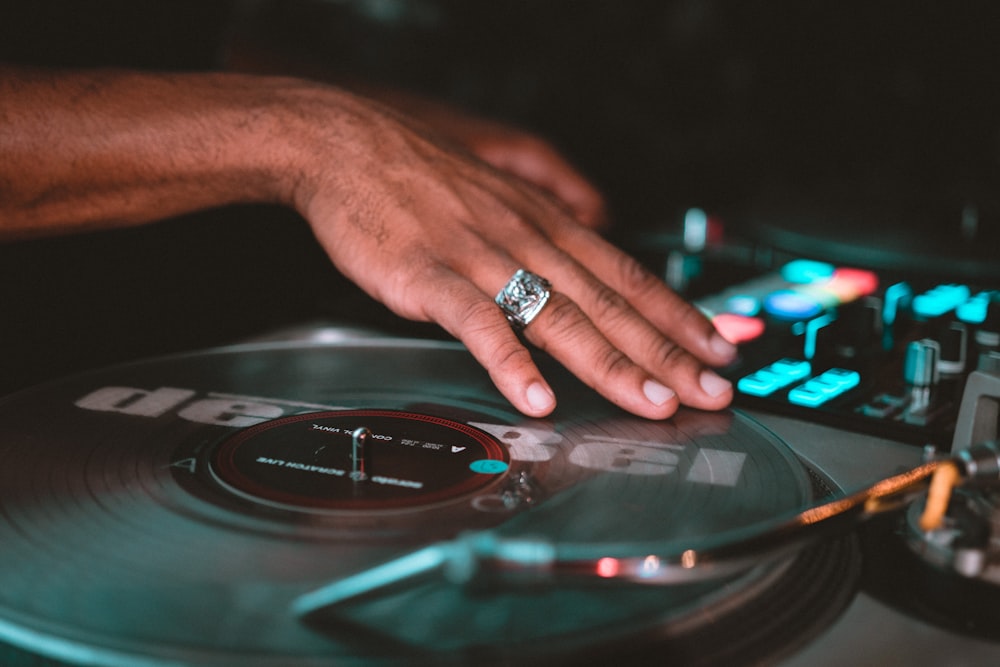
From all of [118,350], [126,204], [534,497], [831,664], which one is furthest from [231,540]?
[118,350]

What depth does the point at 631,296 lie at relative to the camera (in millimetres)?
1063

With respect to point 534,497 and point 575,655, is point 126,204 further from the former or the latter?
point 575,655

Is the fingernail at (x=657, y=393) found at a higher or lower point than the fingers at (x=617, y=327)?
lower

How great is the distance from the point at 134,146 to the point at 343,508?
0.57 meters

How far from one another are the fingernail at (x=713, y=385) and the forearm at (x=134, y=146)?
0.50m

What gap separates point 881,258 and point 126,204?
99 centimetres

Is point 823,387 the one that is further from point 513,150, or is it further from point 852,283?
point 513,150

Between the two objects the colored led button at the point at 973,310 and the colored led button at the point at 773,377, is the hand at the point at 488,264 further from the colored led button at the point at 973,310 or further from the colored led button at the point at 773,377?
the colored led button at the point at 973,310

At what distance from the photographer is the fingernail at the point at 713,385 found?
2.75 ft

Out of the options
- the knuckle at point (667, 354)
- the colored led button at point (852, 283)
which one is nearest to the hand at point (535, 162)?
the colored led button at point (852, 283)

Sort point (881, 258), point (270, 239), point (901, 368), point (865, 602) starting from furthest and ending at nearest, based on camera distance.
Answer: point (270, 239) → point (881, 258) → point (901, 368) → point (865, 602)

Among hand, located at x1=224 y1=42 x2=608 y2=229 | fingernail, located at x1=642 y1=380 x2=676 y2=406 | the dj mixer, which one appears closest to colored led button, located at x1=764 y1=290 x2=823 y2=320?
the dj mixer

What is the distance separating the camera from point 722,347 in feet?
3.22

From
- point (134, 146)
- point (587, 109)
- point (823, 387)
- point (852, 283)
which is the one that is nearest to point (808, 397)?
point (823, 387)
